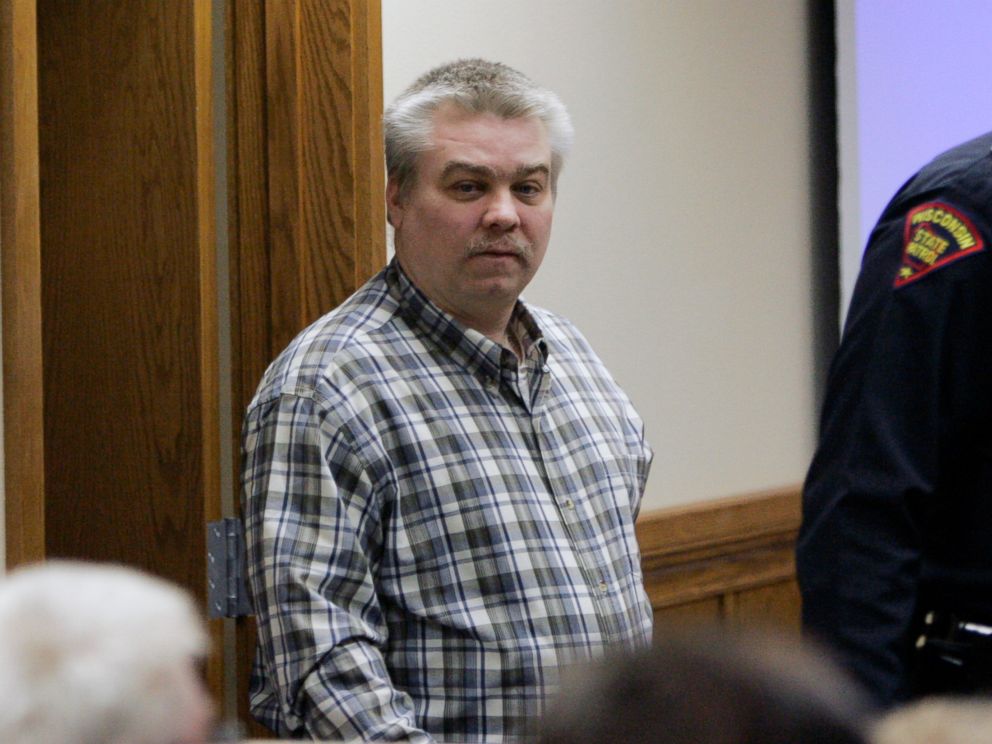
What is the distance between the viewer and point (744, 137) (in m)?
3.15

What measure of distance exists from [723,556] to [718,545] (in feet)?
0.13

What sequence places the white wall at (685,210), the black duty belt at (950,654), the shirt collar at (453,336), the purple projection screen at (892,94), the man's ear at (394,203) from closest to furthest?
the black duty belt at (950,654), the shirt collar at (453,336), the man's ear at (394,203), the white wall at (685,210), the purple projection screen at (892,94)

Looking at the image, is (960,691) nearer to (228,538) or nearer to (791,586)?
(228,538)

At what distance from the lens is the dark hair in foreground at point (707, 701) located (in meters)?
0.48

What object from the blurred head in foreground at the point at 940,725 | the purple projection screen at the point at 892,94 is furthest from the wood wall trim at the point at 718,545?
the blurred head in foreground at the point at 940,725

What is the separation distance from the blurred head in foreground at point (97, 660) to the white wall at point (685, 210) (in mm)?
1934

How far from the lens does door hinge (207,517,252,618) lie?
203cm

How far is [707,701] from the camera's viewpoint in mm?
485

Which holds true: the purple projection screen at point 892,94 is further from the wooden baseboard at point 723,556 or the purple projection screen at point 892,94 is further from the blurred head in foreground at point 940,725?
the blurred head in foreground at point 940,725

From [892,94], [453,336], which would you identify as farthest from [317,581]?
[892,94]

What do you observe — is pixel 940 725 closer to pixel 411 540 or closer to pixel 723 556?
pixel 411 540

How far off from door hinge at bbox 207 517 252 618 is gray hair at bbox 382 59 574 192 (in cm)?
58

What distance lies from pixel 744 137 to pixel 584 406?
58.0 inches

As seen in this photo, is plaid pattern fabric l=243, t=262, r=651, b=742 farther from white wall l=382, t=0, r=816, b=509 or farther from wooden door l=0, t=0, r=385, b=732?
white wall l=382, t=0, r=816, b=509
